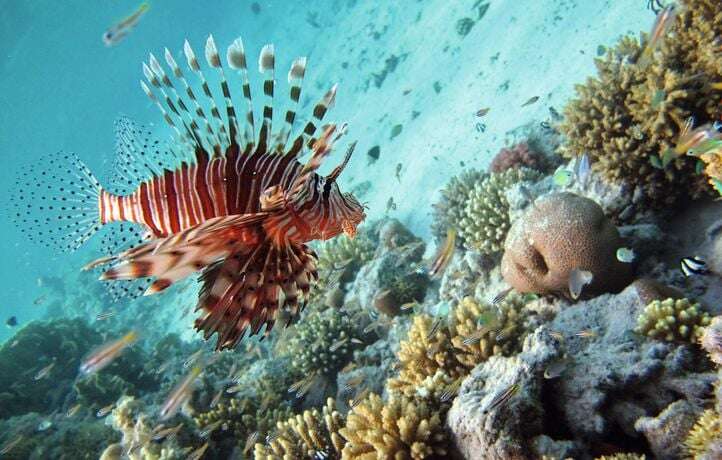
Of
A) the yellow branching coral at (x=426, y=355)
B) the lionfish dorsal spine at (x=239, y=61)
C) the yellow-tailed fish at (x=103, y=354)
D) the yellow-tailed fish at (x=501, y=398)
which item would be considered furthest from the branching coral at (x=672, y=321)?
the yellow-tailed fish at (x=103, y=354)

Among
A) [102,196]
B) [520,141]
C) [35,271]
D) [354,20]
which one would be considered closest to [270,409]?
[102,196]

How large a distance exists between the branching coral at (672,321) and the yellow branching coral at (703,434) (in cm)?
77

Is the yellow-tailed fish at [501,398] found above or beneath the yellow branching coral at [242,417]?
above

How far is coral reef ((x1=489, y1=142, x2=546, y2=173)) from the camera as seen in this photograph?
682 centimetres

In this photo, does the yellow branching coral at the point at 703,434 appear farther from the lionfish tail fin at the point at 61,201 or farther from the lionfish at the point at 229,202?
the lionfish tail fin at the point at 61,201

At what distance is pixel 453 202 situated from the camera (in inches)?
297

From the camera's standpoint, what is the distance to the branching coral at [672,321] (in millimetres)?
2951

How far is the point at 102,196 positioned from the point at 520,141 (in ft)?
20.5

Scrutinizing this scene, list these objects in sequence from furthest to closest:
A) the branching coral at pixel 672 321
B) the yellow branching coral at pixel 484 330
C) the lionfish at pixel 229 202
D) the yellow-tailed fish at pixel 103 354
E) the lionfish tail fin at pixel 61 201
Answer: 1. the yellow-tailed fish at pixel 103 354
2. the yellow branching coral at pixel 484 330
3. the lionfish tail fin at pixel 61 201
4. the branching coral at pixel 672 321
5. the lionfish at pixel 229 202

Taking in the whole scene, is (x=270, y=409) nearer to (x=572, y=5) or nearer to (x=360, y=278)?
(x=360, y=278)

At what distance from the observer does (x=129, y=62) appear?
64500mm

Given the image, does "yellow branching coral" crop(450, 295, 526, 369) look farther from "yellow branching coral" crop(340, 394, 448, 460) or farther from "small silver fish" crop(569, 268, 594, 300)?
"yellow branching coral" crop(340, 394, 448, 460)

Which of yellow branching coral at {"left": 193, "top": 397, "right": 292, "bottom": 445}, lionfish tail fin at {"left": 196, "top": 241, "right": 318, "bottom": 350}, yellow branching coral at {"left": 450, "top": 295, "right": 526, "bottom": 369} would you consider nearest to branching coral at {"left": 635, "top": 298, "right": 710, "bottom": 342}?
yellow branching coral at {"left": 450, "top": 295, "right": 526, "bottom": 369}

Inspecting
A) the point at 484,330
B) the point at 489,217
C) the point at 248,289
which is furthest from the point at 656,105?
the point at 248,289
